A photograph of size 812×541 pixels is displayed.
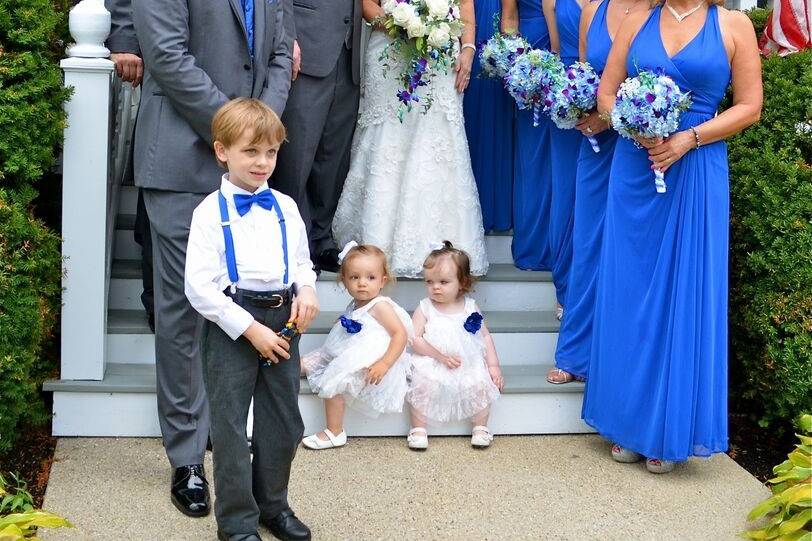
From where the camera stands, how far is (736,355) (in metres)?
5.25

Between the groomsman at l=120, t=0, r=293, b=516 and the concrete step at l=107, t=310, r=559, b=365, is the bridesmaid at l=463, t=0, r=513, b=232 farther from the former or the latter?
the groomsman at l=120, t=0, r=293, b=516

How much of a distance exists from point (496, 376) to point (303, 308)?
1661mm

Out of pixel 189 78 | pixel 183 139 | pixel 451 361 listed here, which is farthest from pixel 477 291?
pixel 189 78

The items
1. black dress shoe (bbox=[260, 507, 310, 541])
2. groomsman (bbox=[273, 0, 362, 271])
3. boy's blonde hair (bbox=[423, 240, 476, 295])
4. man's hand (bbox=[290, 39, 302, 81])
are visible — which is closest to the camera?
black dress shoe (bbox=[260, 507, 310, 541])

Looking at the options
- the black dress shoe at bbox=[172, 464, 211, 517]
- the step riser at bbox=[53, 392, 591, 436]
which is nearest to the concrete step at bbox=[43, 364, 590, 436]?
the step riser at bbox=[53, 392, 591, 436]

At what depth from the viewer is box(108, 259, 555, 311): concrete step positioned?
17.8ft

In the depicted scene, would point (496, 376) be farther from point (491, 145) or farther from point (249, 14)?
point (249, 14)

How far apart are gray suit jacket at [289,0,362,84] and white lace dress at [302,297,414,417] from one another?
117cm

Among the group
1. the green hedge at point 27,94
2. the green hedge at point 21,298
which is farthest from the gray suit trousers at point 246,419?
the green hedge at point 27,94

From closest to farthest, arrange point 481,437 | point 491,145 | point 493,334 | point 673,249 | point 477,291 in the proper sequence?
1. point 673,249
2. point 481,437
3. point 493,334
4. point 477,291
5. point 491,145

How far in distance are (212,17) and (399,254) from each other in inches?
72.3

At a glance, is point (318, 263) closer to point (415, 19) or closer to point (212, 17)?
point (415, 19)

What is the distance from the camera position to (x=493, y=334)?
17.7ft

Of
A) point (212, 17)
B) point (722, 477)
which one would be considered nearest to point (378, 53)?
point (212, 17)
